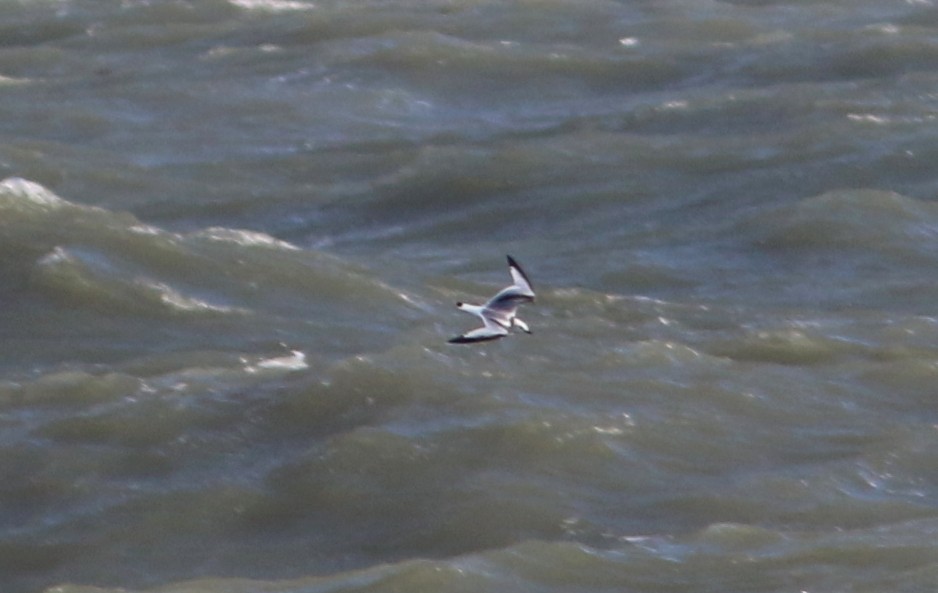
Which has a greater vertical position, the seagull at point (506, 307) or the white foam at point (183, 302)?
the seagull at point (506, 307)

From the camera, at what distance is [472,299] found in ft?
49.4

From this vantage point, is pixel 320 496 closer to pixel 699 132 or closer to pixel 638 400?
pixel 638 400

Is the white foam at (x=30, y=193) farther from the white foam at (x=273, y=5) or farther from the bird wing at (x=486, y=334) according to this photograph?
the white foam at (x=273, y=5)

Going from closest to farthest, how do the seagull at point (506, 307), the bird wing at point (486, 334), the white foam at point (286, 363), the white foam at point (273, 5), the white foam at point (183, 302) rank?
the bird wing at point (486, 334), the seagull at point (506, 307), the white foam at point (286, 363), the white foam at point (183, 302), the white foam at point (273, 5)

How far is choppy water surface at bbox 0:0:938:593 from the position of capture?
10992 mm

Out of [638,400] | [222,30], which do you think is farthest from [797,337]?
[222,30]

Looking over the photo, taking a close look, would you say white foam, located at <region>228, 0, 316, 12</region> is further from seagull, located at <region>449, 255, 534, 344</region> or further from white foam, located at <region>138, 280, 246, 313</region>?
seagull, located at <region>449, 255, 534, 344</region>

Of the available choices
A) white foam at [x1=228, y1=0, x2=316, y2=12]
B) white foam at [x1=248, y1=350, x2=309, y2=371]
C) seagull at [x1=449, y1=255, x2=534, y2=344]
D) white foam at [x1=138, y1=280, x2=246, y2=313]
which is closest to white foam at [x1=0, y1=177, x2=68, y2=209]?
white foam at [x1=138, y1=280, x2=246, y2=313]

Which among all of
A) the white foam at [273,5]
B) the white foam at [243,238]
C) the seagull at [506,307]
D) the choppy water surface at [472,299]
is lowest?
the choppy water surface at [472,299]

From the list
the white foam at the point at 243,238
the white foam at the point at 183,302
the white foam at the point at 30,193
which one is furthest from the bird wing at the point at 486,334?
the white foam at the point at 30,193

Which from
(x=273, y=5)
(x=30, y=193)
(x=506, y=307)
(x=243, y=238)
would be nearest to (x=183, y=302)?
(x=243, y=238)

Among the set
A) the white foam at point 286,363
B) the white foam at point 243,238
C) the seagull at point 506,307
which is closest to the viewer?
the seagull at point 506,307

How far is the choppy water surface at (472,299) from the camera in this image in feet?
36.1

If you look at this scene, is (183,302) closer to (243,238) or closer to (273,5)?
(243,238)
